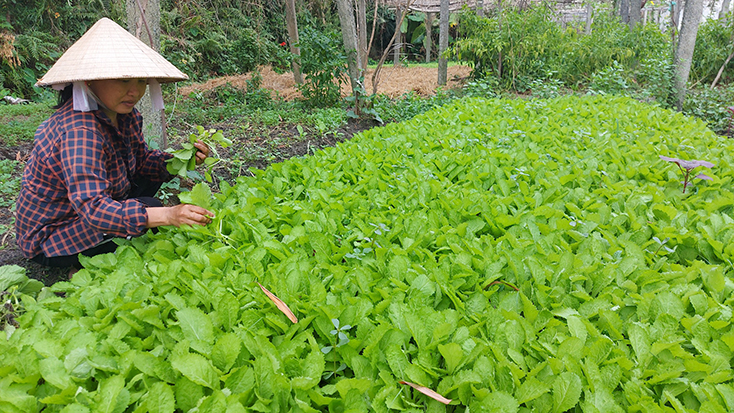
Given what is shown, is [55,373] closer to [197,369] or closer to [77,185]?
[197,369]

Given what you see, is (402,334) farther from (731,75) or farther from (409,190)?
(731,75)

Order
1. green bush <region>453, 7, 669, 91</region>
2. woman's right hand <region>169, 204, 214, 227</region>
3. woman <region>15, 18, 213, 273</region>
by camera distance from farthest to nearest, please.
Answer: green bush <region>453, 7, 669, 91</region> → woman <region>15, 18, 213, 273</region> → woman's right hand <region>169, 204, 214, 227</region>

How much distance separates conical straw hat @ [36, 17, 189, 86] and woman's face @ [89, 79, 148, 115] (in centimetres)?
13

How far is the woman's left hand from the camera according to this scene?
2744 mm

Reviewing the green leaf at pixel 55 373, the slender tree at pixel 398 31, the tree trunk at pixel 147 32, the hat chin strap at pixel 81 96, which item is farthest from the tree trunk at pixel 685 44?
the green leaf at pixel 55 373

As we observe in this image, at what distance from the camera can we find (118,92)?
7.76 ft

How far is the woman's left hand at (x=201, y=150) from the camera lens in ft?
9.00

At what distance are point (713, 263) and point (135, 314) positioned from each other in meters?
2.18

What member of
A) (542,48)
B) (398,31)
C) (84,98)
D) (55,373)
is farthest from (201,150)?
(542,48)

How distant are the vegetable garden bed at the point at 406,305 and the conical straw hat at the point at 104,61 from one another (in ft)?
2.38

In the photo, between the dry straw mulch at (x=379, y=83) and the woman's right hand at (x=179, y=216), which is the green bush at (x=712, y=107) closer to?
the dry straw mulch at (x=379, y=83)

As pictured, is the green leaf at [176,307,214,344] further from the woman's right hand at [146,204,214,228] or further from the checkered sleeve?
the checkered sleeve

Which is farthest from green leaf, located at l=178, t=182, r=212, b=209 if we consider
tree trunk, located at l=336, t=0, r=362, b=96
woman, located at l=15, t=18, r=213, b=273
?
tree trunk, located at l=336, t=0, r=362, b=96

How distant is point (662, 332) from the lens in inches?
52.7
